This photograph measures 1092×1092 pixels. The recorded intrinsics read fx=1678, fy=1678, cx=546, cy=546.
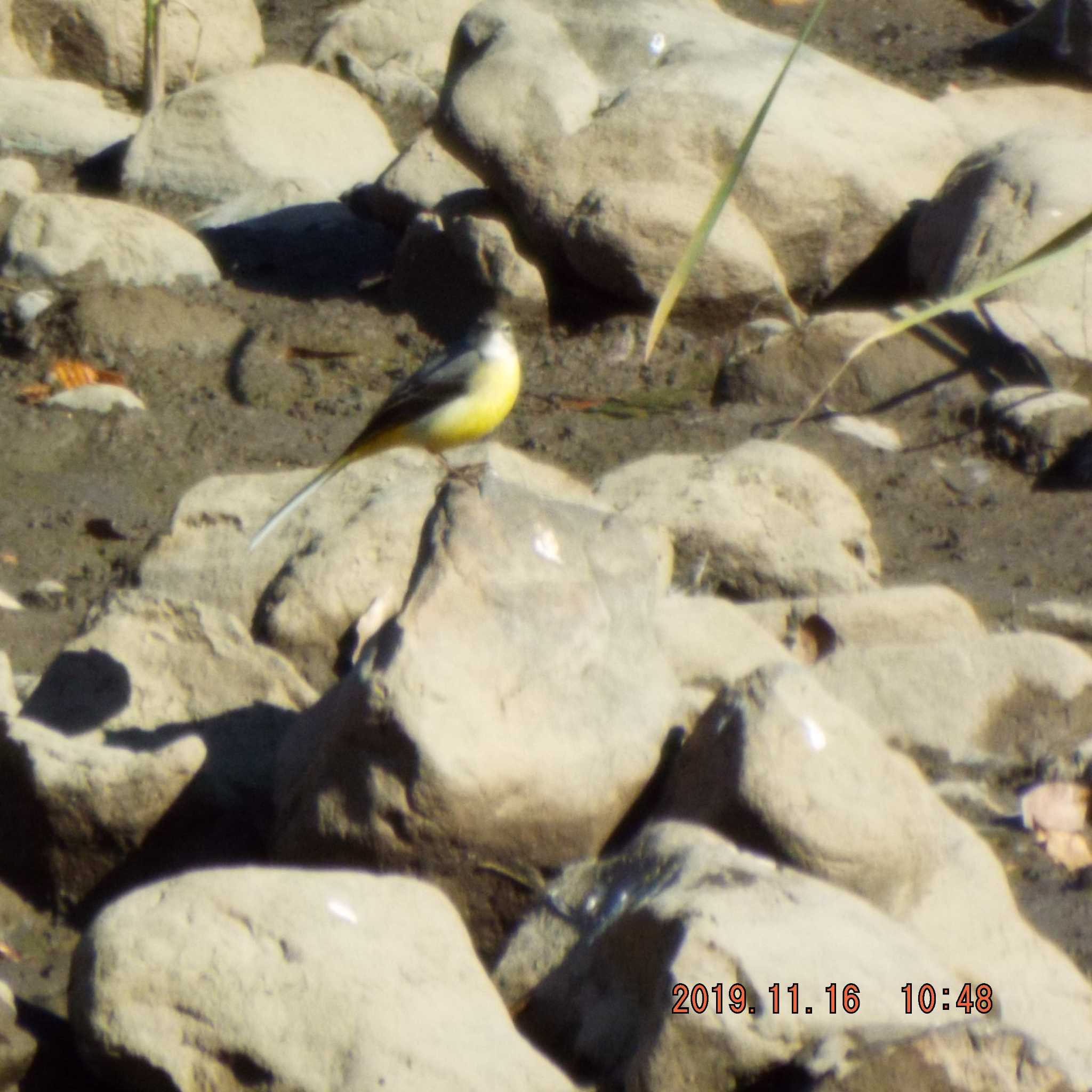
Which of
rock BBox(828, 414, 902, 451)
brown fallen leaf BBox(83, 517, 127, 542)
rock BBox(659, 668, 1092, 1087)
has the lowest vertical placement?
brown fallen leaf BBox(83, 517, 127, 542)

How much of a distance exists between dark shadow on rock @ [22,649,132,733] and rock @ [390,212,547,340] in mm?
4009

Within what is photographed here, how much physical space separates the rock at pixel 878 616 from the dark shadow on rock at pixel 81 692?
208 cm

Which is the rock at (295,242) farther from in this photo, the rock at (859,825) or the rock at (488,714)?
Answer: the rock at (859,825)

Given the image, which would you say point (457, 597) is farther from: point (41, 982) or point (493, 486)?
point (41, 982)

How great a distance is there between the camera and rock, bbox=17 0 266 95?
11.8m

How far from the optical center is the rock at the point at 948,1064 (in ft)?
10.6

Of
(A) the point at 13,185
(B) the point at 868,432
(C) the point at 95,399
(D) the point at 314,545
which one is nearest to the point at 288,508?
(D) the point at 314,545

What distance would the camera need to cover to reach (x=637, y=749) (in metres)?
Result: 4.46

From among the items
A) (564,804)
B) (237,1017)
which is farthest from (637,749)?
(237,1017)

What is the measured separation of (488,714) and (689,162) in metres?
5.12

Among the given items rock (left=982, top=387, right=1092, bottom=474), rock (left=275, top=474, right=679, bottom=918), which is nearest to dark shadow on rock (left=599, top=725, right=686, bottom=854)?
rock (left=275, top=474, right=679, bottom=918)

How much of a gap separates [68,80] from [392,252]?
3764mm

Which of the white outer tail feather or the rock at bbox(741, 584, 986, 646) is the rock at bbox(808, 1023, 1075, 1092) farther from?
the white outer tail feather
